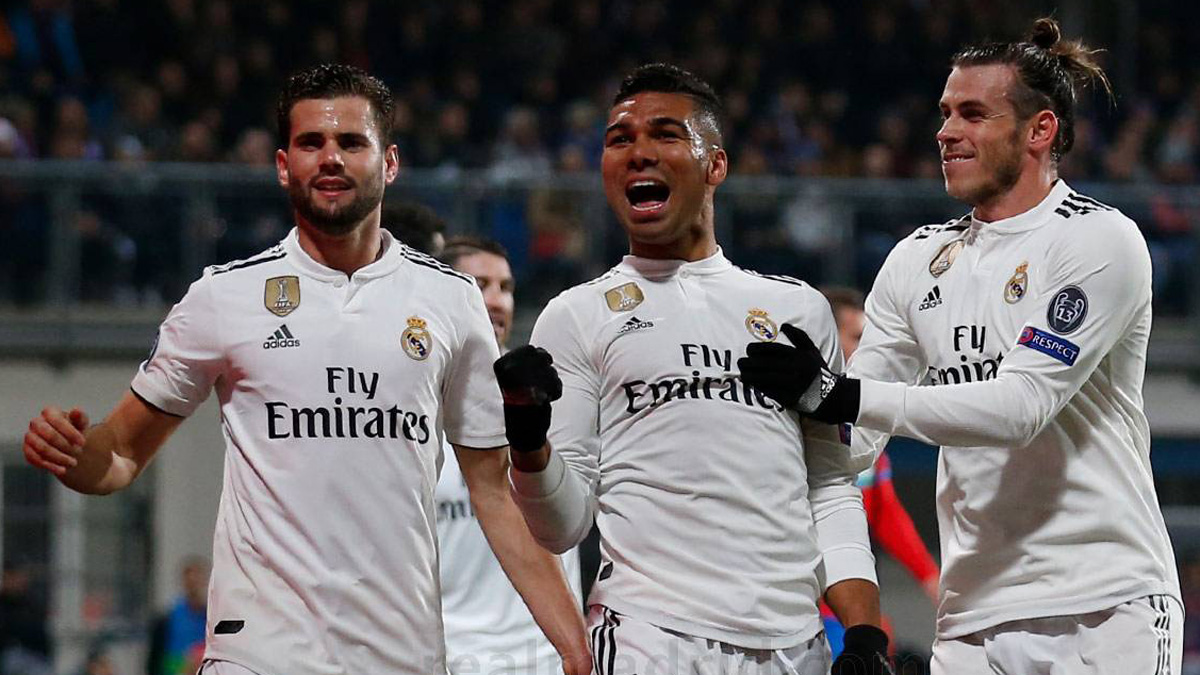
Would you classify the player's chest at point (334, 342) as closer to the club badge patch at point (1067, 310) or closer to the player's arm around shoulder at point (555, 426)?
the player's arm around shoulder at point (555, 426)

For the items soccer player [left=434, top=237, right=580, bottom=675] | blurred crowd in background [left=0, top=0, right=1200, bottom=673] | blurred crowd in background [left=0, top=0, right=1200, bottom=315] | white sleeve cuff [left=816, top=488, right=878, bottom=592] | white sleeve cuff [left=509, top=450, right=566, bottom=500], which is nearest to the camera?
white sleeve cuff [left=509, top=450, right=566, bottom=500]

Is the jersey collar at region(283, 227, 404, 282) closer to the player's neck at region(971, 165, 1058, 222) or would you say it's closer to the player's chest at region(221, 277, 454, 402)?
the player's chest at region(221, 277, 454, 402)

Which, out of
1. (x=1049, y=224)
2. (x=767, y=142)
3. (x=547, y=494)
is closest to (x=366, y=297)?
(x=547, y=494)

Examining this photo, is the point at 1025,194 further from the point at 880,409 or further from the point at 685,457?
the point at 685,457

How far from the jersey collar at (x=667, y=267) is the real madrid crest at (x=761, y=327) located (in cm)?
18

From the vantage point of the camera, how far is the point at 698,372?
441 centimetres

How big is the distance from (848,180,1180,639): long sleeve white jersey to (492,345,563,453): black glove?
2.67ft

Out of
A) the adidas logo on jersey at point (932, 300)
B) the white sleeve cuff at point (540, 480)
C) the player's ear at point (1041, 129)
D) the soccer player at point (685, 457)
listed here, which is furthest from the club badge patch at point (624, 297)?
the player's ear at point (1041, 129)

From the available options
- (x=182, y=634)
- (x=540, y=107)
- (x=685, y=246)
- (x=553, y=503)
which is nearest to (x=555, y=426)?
(x=553, y=503)

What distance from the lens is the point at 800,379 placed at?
412 centimetres

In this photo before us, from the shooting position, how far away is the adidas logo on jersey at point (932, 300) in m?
4.65

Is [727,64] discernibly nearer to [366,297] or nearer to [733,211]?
[733,211]

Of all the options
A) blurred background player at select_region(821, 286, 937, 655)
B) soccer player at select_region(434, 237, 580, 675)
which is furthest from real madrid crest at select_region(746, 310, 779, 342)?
blurred background player at select_region(821, 286, 937, 655)

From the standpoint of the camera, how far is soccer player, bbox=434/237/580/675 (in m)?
5.59
